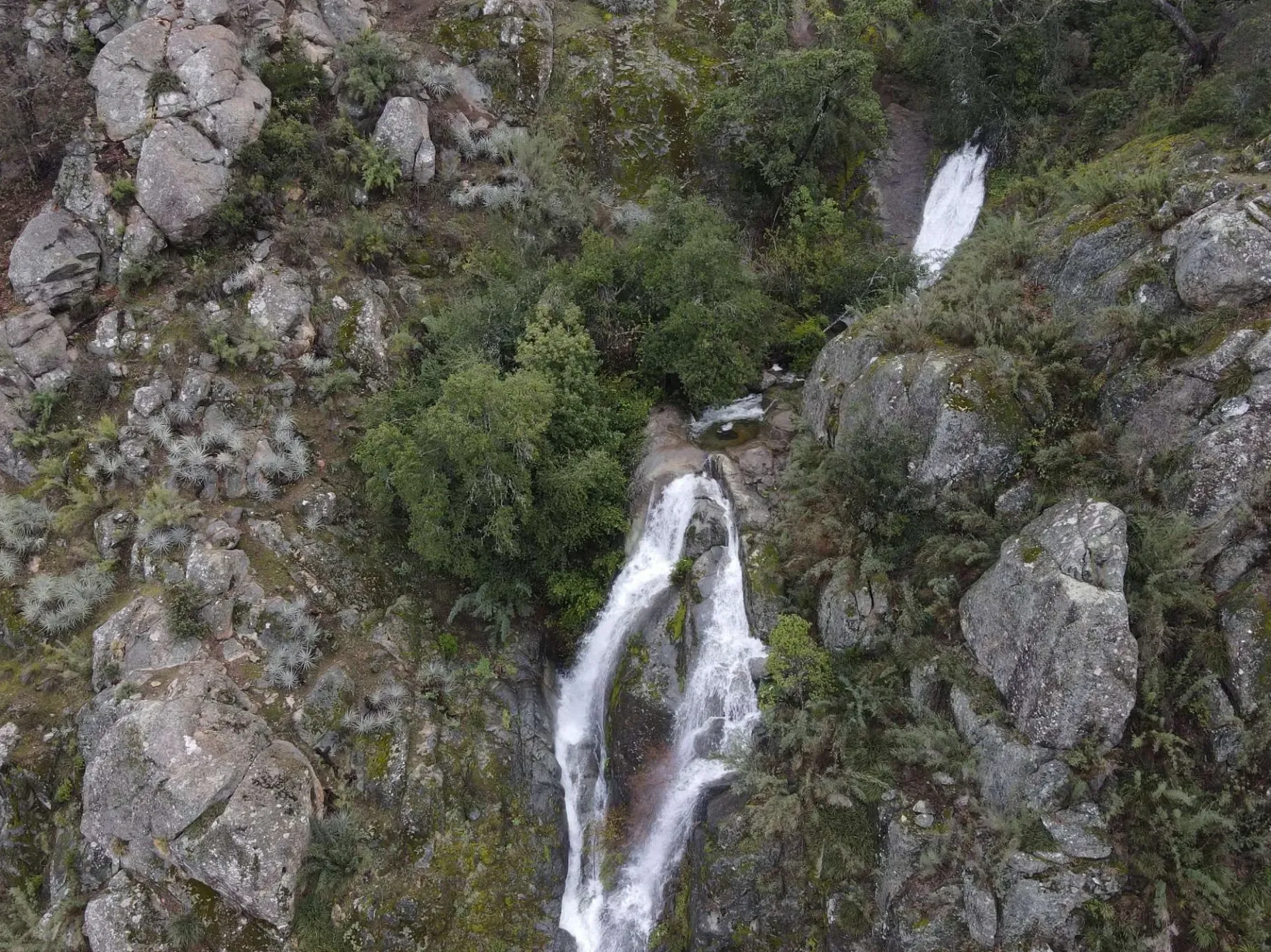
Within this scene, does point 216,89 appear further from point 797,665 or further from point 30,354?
point 797,665

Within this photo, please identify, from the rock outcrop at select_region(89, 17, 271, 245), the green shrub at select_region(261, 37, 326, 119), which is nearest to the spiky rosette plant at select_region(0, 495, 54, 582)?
the rock outcrop at select_region(89, 17, 271, 245)

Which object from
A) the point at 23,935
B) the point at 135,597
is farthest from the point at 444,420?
the point at 23,935

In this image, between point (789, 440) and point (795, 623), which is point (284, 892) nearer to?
point (795, 623)

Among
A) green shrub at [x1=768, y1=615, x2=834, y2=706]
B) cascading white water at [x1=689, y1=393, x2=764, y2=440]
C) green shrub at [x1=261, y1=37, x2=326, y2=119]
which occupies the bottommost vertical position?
green shrub at [x1=768, y1=615, x2=834, y2=706]

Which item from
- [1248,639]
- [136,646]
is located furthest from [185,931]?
[1248,639]

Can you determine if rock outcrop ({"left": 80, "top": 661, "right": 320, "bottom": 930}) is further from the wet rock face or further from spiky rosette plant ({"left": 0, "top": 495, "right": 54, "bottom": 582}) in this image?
the wet rock face
